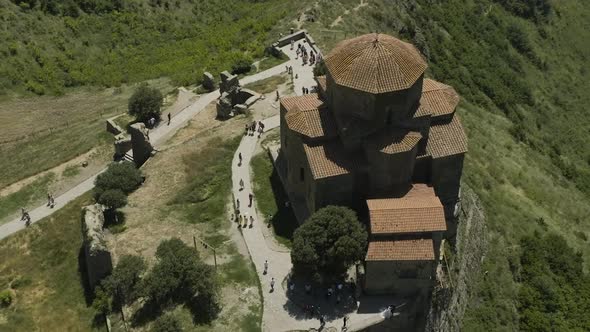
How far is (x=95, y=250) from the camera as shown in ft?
135

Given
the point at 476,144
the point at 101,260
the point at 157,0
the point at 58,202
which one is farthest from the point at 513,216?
the point at 157,0

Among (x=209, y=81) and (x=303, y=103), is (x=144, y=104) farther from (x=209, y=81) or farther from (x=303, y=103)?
(x=303, y=103)

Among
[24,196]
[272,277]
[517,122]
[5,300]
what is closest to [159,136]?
[24,196]

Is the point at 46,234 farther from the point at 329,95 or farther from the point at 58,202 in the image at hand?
the point at 329,95

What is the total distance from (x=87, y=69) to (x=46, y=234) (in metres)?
35.5

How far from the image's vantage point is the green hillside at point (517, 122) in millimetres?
51000

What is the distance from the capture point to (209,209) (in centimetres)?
4816

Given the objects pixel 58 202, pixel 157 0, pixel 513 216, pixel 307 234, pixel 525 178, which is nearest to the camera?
pixel 307 234

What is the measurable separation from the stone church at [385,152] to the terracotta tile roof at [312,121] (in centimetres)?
7

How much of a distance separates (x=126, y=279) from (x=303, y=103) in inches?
735

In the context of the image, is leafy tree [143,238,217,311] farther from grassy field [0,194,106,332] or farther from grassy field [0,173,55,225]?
grassy field [0,173,55,225]

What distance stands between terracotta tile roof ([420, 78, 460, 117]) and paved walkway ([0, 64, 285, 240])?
25.3 meters

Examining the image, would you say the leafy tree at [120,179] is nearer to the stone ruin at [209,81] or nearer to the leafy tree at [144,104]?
the leafy tree at [144,104]

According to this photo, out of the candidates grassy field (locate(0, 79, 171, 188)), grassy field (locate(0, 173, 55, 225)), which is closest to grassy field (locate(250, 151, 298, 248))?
grassy field (locate(0, 79, 171, 188))
